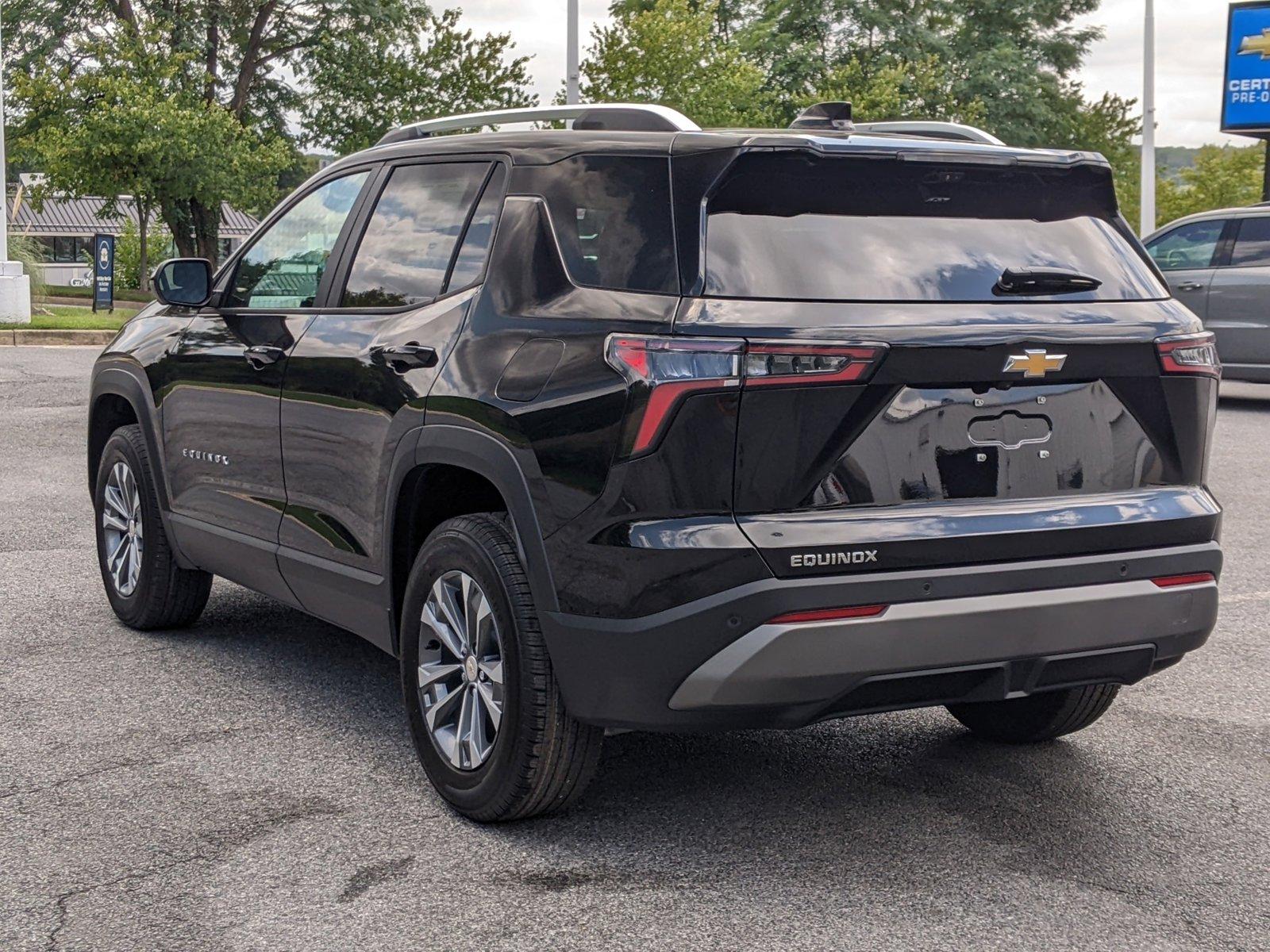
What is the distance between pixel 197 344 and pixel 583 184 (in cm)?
216

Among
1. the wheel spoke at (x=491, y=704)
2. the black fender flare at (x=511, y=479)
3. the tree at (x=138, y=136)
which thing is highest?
the tree at (x=138, y=136)

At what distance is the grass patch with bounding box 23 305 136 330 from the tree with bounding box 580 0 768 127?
1312 cm

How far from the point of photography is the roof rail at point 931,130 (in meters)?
4.56

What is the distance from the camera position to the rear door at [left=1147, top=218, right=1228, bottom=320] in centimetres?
1636

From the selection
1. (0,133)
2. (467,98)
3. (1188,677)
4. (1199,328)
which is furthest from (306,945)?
(467,98)

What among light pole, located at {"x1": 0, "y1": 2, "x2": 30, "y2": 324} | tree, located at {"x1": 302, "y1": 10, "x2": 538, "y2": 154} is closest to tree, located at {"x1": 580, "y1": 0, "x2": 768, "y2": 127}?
tree, located at {"x1": 302, "y1": 10, "x2": 538, "y2": 154}

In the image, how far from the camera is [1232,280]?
1611 centimetres

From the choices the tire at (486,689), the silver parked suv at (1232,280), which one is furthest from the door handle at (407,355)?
the silver parked suv at (1232,280)

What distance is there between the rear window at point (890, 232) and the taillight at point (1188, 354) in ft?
0.52

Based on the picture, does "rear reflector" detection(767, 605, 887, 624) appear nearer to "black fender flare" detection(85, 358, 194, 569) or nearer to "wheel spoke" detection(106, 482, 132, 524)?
"black fender flare" detection(85, 358, 194, 569)

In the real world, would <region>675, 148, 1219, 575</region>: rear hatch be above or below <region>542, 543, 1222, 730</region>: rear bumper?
above

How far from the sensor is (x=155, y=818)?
4.28 m

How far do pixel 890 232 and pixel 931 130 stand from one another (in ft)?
3.43

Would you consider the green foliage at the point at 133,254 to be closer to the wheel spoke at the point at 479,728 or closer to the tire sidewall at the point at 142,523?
the tire sidewall at the point at 142,523
